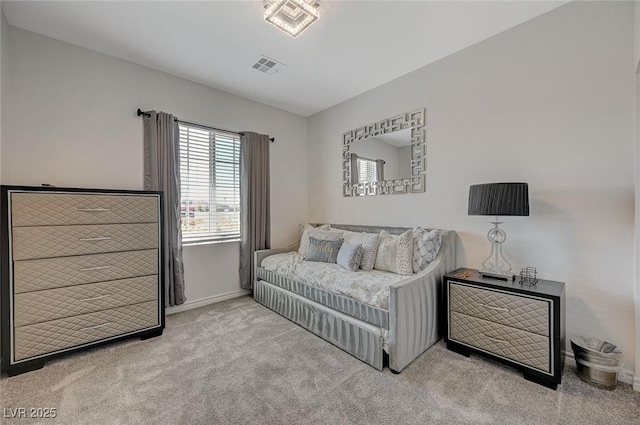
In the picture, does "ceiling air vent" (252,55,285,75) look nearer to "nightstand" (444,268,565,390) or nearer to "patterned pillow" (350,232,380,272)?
"patterned pillow" (350,232,380,272)

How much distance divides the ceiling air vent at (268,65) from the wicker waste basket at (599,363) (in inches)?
138

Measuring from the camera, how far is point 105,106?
258 centimetres

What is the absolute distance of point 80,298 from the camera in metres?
2.08

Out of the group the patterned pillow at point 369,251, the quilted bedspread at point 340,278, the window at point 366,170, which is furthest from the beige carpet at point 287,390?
the window at point 366,170

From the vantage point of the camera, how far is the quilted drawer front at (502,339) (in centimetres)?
175

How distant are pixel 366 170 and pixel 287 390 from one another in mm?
2556

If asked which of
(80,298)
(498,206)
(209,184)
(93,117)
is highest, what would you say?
(93,117)

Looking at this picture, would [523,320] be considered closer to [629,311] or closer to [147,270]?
[629,311]

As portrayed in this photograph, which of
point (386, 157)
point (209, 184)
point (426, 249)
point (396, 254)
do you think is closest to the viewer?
point (426, 249)

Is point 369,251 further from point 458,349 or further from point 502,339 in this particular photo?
point 502,339

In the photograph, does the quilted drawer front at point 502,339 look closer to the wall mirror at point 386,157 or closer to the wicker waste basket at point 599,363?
the wicker waste basket at point 599,363

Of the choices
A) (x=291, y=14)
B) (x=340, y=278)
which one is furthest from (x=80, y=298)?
(x=291, y=14)

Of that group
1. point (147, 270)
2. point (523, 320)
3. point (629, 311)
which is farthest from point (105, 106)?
point (629, 311)

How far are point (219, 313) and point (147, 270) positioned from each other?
3.17 feet
